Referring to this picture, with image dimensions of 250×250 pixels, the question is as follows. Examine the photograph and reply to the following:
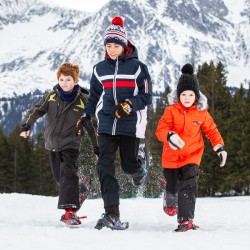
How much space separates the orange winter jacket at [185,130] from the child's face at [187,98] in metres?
0.05

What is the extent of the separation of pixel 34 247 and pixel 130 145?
1.98 metres

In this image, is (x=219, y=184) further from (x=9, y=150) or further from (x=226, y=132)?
(x=9, y=150)

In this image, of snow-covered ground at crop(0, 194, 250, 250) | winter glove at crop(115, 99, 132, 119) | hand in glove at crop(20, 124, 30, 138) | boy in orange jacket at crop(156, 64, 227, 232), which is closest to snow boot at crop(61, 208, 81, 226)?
snow-covered ground at crop(0, 194, 250, 250)

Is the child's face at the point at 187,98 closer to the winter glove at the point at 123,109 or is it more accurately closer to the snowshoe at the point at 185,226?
the winter glove at the point at 123,109

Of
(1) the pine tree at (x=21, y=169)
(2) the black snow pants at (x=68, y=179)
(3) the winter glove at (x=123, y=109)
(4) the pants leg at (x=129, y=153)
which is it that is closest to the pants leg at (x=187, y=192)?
(4) the pants leg at (x=129, y=153)

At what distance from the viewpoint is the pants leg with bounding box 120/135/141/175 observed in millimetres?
5281

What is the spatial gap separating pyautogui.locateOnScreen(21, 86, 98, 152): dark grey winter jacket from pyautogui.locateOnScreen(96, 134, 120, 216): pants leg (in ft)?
1.86

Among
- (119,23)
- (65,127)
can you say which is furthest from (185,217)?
(119,23)

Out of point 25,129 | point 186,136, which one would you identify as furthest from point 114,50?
point 25,129

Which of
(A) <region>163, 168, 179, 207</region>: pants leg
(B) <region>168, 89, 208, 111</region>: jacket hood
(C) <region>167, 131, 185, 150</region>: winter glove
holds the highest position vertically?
(B) <region>168, 89, 208, 111</region>: jacket hood

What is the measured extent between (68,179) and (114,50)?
157 centimetres

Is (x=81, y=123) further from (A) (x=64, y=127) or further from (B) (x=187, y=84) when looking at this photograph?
(B) (x=187, y=84)

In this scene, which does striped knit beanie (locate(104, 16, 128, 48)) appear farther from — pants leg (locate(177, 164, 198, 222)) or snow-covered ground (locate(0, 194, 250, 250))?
snow-covered ground (locate(0, 194, 250, 250))

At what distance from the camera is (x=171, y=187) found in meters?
5.56
